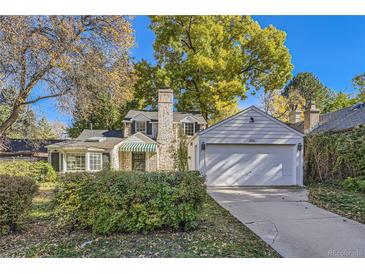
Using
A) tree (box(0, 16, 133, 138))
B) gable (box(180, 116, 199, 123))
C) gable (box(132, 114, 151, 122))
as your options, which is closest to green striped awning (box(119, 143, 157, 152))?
gable (box(132, 114, 151, 122))

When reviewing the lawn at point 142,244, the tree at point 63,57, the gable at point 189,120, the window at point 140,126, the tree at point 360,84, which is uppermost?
the tree at point 360,84

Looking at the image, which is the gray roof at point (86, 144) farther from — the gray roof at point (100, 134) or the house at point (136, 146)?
the gray roof at point (100, 134)

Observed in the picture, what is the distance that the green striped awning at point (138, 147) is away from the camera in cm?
1949

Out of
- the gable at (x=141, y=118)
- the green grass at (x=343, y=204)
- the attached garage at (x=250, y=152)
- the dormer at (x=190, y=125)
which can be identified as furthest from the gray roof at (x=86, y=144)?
the green grass at (x=343, y=204)

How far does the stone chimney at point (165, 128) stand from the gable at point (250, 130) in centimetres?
825

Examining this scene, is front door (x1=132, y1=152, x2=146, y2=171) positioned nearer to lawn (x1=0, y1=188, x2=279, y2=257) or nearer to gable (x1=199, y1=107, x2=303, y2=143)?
gable (x1=199, y1=107, x2=303, y2=143)

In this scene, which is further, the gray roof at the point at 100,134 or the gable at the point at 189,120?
the gray roof at the point at 100,134

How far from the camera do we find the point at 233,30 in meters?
23.4

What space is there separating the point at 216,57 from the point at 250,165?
1291 cm

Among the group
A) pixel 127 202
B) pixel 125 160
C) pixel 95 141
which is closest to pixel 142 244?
pixel 127 202
